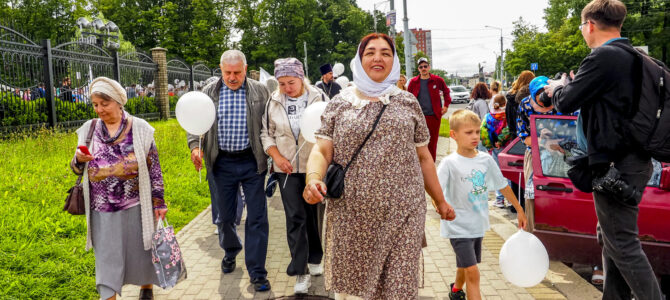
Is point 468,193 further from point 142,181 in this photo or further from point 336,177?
point 142,181

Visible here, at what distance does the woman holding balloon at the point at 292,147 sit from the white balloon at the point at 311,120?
0.85 feet

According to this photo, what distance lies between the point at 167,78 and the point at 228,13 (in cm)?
3468

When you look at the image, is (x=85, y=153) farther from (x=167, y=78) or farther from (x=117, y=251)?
(x=167, y=78)

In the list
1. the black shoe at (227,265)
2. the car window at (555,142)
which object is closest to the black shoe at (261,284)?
the black shoe at (227,265)

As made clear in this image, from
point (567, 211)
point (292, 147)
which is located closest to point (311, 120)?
point (292, 147)

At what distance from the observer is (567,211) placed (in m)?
4.31

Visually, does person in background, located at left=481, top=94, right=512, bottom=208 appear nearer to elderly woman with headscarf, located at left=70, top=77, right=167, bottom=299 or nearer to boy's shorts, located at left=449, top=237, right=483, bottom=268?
boy's shorts, located at left=449, top=237, right=483, bottom=268

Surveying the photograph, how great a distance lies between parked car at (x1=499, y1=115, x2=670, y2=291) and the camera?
383 centimetres

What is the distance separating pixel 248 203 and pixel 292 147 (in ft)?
2.26

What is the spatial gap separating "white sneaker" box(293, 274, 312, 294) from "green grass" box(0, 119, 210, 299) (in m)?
1.73

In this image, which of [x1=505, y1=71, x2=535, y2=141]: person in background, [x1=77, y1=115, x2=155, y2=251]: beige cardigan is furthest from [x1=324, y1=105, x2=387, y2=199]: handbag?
[x1=505, y1=71, x2=535, y2=141]: person in background

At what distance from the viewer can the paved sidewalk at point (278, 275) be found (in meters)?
4.17

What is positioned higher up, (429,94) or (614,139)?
(429,94)

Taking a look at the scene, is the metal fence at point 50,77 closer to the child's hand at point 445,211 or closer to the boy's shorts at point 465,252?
the boy's shorts at point 465,252
